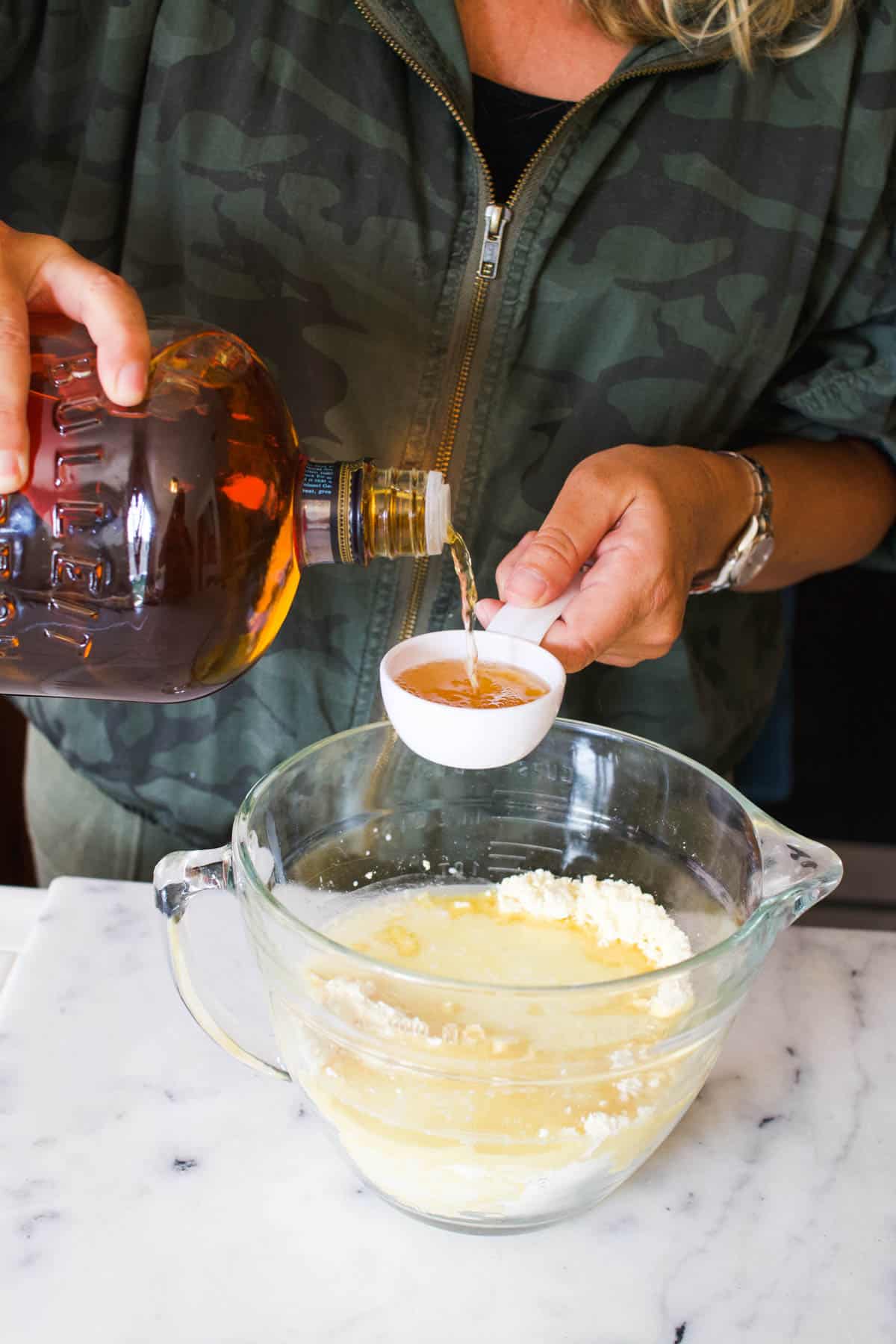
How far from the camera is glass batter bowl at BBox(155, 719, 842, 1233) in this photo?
2.08 feet

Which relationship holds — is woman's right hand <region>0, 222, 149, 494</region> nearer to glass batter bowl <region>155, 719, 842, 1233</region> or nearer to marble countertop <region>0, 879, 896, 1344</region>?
glass batter bowl <region>155, 719, 842, 1233</region>

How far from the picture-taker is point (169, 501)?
71 centimetres

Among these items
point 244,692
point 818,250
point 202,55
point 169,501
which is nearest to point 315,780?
point 169,501

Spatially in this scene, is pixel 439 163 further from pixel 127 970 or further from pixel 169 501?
pixel 127 970

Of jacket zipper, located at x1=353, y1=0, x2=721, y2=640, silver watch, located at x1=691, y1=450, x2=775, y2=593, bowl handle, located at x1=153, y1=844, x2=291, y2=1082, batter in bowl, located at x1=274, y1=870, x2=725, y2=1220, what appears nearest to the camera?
batter in bowl, located at x1=274, y1=870, x2=725, y2=1220

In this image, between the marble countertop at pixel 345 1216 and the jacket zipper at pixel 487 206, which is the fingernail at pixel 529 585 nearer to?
the jacket zipper at pixel 487 206

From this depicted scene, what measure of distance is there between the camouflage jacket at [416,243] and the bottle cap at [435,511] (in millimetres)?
306

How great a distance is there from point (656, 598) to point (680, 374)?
28cm

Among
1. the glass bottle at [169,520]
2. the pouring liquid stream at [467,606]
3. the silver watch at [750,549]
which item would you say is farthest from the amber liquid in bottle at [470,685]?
the silver watch at [750,549]

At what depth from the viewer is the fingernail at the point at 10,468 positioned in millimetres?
660

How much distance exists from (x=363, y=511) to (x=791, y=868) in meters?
0.36

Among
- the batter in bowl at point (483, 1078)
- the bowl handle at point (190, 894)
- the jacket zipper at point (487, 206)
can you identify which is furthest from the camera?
the jacket zipper at point (487, 206)

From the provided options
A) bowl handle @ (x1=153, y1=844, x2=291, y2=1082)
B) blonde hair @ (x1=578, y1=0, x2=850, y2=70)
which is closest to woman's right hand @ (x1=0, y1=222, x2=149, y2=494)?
bowl handle @ (x1=153, y1=844, x2=291, y2=1082)

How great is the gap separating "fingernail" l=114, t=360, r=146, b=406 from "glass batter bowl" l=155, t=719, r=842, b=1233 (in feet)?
0.86
